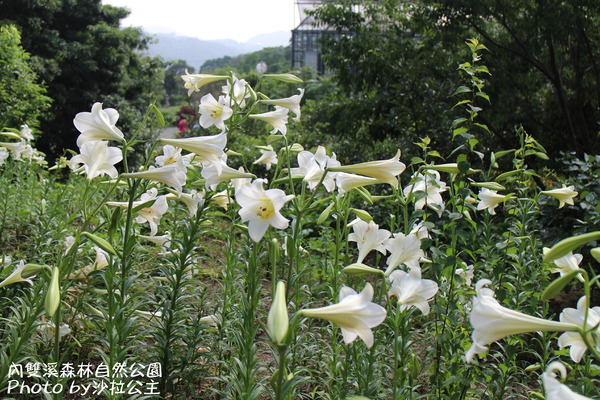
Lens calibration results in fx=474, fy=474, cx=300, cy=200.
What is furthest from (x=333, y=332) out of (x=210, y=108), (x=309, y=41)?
(x=309, y=41)

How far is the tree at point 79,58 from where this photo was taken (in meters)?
10.6

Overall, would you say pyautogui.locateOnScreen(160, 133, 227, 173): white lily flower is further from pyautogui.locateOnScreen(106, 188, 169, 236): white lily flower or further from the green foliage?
the green foliage

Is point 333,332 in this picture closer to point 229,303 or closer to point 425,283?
point 229,303

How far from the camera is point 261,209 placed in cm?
120

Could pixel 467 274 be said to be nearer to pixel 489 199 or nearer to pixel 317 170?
pixel 489 199

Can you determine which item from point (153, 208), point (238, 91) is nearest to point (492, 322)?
point (153, 208)

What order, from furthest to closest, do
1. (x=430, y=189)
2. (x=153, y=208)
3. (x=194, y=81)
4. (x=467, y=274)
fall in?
(x=194, y=81), (x=467, y=274), (x=430, y=189), (x=153, y=208)

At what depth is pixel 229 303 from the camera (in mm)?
2139

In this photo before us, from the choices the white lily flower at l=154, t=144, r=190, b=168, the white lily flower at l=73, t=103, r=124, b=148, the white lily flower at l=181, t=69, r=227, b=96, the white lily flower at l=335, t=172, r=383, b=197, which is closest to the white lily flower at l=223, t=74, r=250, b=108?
the white lily flower at l=181, t=69, r=227, b=96

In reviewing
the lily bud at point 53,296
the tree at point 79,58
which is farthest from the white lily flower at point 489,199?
the tree at point 79,58

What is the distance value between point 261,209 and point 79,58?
1168cm

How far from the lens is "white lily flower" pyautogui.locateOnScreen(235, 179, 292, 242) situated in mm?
1160

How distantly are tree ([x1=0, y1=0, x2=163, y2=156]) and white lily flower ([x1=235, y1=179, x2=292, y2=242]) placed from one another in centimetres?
966

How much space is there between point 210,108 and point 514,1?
16.2 ft
